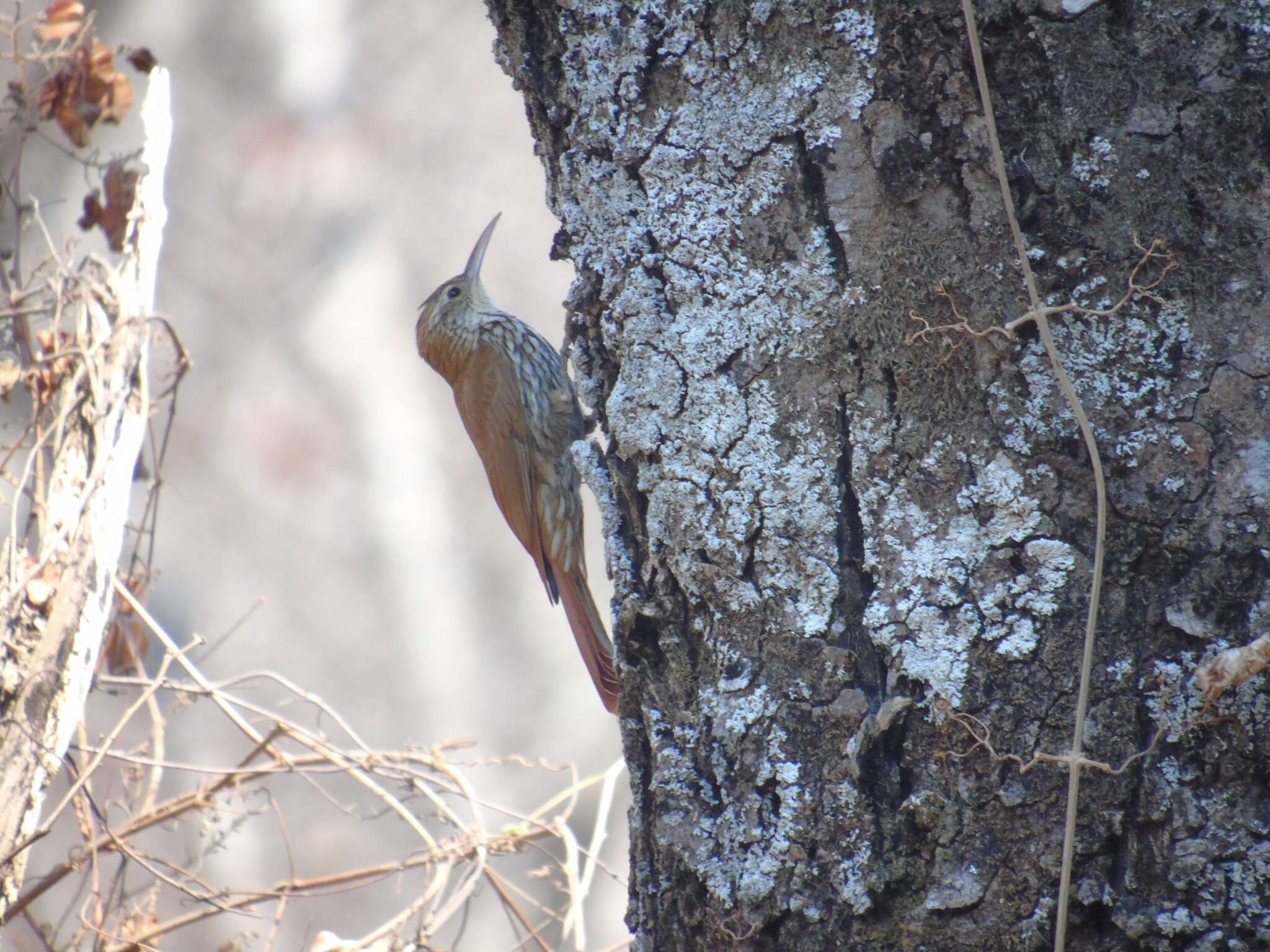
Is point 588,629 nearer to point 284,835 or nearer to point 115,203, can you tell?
point 284,835

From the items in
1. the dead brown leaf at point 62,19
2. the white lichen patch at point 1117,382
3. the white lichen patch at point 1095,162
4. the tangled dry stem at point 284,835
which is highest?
the dead brown leaf at point 62,19

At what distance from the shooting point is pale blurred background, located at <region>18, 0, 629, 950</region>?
15.5 feet

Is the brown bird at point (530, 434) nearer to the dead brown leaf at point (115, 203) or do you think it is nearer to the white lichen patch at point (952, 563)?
the dead brown leaf at point (115, 203)

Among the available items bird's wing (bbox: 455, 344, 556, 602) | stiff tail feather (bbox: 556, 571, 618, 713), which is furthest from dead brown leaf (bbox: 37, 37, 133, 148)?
stiff tail feather (bbox: 556, 571, 618, 713)

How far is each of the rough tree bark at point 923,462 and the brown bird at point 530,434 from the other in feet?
5.61

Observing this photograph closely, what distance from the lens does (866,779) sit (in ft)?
3.43

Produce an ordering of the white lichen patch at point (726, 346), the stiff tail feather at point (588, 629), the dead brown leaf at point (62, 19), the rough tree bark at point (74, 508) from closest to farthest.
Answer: the white lichen patch at point (726, 346) → the rough tree bark at point (74, 508) → the dead brown leaf at point (62, 19) → the stiff tail feather at point (588, 629)

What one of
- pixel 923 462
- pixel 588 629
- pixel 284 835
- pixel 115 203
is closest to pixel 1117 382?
pixel 923 462

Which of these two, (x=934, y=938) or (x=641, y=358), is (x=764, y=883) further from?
(x=641, y=358)

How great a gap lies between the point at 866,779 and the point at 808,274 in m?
0.50

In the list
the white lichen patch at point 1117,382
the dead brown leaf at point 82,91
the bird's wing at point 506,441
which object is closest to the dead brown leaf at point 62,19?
the dead brown leaf at point 82,91

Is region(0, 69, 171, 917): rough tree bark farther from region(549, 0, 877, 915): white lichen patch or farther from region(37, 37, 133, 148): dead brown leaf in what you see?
region(549, 0, 877, 915): white lichen patch

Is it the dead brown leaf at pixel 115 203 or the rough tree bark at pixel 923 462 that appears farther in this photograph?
the dead brown leaf at pixel 115 203

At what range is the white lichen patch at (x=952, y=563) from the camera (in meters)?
1.01
